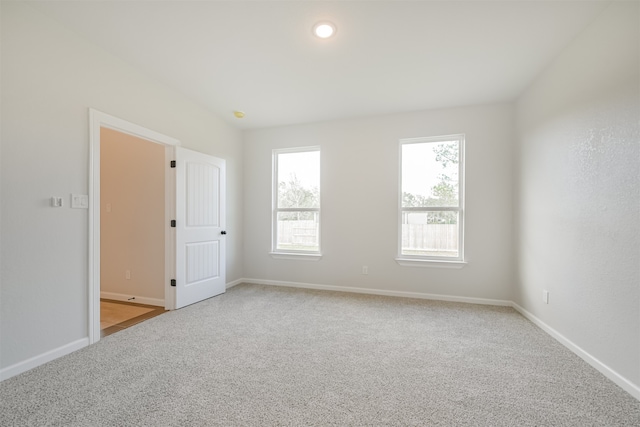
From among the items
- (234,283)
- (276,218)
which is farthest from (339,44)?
(234,283)

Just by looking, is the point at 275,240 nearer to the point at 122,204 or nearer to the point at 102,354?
the point at 122,204

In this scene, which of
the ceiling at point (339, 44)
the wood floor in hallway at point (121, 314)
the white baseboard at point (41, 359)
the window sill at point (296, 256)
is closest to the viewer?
the white baseboard at point (41, 359)

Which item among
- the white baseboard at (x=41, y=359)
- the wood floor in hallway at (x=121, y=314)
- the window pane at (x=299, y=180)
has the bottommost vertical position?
the wood floor in hallway at (x=121, y=314)

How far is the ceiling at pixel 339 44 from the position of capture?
2.14m

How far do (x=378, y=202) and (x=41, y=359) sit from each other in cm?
380

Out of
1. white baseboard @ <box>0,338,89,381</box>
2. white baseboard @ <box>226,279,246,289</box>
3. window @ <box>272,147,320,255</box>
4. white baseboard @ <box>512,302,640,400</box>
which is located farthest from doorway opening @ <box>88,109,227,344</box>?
white baseboard @ <box>512,302,640,400</box>

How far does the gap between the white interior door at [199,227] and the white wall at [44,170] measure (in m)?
1.00

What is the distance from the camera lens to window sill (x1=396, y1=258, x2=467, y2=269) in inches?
150

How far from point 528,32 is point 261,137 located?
3.63 m

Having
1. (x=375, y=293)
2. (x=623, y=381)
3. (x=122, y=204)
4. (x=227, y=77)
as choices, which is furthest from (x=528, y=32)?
(x=122, y=204)

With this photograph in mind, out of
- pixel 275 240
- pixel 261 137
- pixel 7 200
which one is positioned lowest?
pixel 275 240

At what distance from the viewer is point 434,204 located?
3980 mm

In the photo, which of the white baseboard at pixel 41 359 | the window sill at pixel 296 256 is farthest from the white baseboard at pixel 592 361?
the white baseboard at pixel 41 359

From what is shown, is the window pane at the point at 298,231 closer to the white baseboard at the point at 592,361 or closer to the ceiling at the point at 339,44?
the ceiling at the point at 339,44
